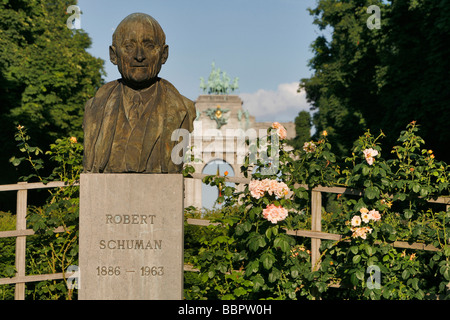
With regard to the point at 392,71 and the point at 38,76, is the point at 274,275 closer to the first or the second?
the point at 392,71

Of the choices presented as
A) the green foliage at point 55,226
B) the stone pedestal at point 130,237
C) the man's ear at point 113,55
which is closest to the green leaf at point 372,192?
the stone pedestal at point 130,237

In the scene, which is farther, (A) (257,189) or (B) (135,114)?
(A) (257,189)

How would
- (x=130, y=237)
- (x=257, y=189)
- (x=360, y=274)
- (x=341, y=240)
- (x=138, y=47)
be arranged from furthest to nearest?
1. (x=341, y=240)
2. (x=257, y=189)
3. (x=360, y=274)
4. (x=138, y=47)
5. (x=130, y=237)

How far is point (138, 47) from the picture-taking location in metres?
5.36

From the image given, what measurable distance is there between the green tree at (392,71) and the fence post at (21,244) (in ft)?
19.5

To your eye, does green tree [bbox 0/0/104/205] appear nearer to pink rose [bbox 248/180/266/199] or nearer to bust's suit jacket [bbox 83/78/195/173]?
bust's suit jacket [bbox 83/78/195/173]

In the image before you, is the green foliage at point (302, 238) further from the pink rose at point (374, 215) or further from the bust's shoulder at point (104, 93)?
the bust's shoulder at point (104, 93)

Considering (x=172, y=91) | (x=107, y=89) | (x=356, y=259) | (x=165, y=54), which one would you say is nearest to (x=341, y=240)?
(x=356, y=259)

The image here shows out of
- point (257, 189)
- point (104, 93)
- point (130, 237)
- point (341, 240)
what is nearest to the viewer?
point (130, 237)

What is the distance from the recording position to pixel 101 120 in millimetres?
5578

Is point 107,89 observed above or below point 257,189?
above

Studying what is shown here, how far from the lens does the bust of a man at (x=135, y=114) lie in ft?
17.7

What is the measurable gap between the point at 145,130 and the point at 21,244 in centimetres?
294
